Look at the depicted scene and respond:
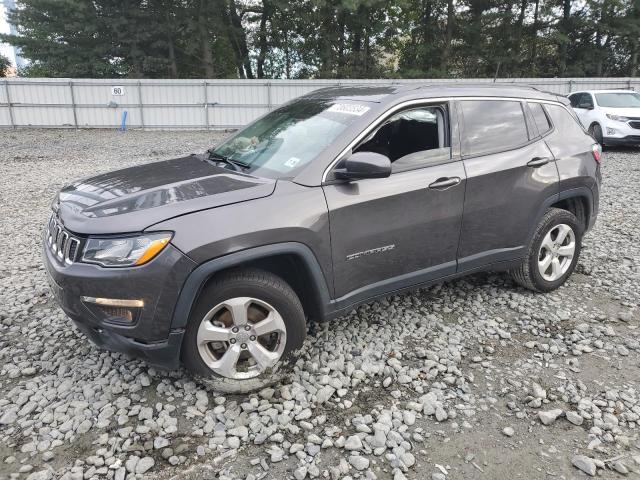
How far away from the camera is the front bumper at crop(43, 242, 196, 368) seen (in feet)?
8.36

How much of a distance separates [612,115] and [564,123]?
1058 cm

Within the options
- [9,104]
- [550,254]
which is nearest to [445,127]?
[550,254]

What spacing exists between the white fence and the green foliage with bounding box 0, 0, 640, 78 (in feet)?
25.4

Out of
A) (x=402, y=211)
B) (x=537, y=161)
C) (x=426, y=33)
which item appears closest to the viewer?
(x=402, y=211)

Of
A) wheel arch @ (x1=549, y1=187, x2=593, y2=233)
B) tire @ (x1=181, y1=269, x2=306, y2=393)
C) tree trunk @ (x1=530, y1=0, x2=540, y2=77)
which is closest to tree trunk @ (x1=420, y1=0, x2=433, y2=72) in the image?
tree trunk @ (x1=530, y1=0, x2=540, y2=77)

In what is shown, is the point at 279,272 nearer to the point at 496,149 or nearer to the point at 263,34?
the point at 496,149

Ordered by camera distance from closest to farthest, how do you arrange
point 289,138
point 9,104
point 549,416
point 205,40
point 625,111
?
point 549,416
point 289,138
point 625,111
point 9,104
point 205,40

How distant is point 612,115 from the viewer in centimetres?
1289

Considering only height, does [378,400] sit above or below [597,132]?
below

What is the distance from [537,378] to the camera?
10.3 feet

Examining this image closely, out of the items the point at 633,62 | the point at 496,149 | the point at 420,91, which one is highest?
the point at 633,62

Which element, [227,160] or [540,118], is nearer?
[227,160]

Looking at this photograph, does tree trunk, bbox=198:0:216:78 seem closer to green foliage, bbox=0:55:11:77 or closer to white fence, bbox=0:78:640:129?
white fence, bbox=0:78:640:129

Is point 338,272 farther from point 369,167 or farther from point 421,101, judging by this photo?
point 421,101
